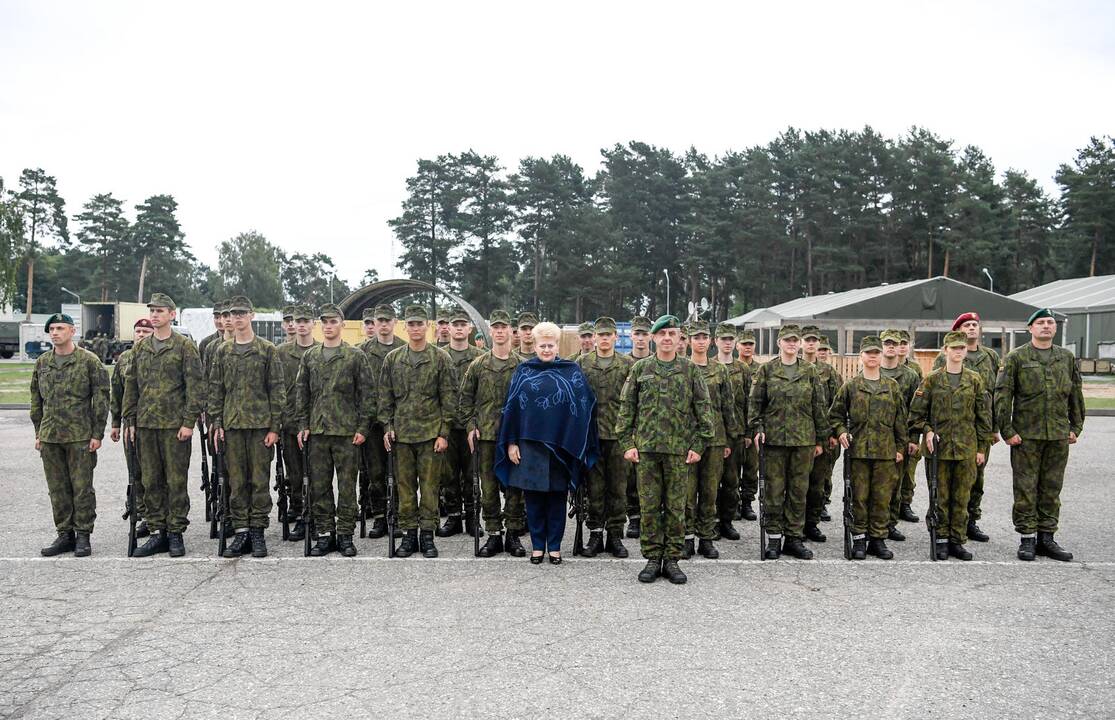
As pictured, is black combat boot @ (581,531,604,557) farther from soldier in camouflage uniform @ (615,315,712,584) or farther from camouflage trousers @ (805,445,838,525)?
camouflage trousers @ (805,445,838,525)

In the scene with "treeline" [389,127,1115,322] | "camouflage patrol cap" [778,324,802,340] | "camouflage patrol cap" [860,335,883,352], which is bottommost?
"camouflage patrol cap" [860,335,883,352]

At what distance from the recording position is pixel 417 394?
6918 mm

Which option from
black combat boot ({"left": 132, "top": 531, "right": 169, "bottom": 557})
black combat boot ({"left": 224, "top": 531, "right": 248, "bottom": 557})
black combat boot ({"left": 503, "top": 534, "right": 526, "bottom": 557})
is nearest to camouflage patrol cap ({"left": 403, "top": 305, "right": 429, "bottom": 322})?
black combat boot ({"left": 503, "top": 534, "right": 526, "bottom": 557})

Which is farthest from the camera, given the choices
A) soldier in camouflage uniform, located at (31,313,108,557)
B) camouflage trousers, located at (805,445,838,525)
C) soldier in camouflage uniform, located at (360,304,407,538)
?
soldier in camouflage uniform, located at (360,304,407,538)

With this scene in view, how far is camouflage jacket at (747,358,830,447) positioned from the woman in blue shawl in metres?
1.48

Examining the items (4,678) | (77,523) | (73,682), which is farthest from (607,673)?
(77,523)

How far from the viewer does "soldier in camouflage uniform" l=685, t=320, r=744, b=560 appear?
22.2ft

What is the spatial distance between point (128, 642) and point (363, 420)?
2.66 meters

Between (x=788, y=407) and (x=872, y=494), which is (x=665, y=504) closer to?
(x=788, y=407)

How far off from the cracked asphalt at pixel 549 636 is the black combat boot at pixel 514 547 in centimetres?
32

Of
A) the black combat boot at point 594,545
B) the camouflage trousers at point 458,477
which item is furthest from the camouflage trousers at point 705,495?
the camouflage trousers at point 458,477

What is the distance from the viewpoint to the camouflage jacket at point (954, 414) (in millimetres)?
6750

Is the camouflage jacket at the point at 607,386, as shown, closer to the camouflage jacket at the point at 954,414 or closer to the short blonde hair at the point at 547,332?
the short blonde hair at the point at 547,332

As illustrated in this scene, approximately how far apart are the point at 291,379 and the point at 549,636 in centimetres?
443
